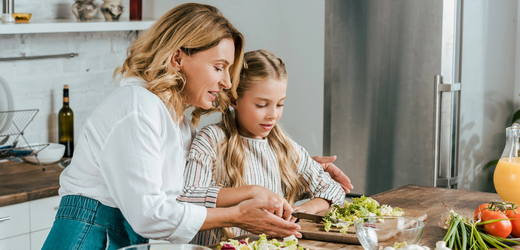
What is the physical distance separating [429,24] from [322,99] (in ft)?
2.12

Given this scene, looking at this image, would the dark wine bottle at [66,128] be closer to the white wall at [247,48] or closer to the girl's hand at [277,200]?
the white wall at [247,48]

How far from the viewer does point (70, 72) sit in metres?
3.10

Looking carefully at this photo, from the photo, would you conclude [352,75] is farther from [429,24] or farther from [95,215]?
[95,215]

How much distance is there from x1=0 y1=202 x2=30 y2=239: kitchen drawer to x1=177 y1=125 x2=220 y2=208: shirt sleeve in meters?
1.06

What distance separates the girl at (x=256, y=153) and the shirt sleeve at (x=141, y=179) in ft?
0.87

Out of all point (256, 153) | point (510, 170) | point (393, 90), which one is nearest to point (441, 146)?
point (393, 90)

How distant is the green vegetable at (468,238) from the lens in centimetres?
118

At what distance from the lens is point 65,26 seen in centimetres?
280

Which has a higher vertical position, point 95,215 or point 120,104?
point 120,104

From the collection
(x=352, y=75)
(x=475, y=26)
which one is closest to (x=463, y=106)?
(x=475, y=26)

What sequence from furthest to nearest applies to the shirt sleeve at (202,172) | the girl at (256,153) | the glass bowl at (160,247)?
1. the girl at (256,153)
2. the shirt sleeve at (202,172)
3. the glass bowl at (160,247)

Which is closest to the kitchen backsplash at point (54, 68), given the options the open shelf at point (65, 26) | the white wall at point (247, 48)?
the white wall at point (247, 48)

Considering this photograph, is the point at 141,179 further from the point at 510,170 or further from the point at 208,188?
the point at 510,170

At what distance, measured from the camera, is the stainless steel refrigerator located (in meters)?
2.63
